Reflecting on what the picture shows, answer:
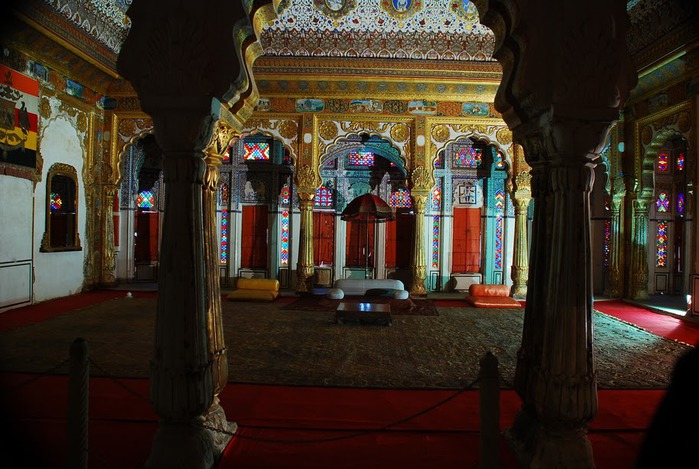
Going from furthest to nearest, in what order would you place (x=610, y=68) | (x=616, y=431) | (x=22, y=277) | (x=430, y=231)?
(x=430, y=231) → (x=22, y=277) → (x=616, y=431) → (x=610, y=68)

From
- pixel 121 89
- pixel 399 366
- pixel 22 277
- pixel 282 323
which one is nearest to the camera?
pixel 399 366

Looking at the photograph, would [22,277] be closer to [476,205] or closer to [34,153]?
[34,153]

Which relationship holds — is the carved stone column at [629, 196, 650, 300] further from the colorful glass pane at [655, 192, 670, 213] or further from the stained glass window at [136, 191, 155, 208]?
the stained glass window at [136, 191, 155, 208]

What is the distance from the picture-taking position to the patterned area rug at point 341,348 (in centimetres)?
474

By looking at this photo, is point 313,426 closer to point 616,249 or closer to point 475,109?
point 475,109

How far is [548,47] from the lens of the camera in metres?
2.47

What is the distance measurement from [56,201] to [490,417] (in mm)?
10337

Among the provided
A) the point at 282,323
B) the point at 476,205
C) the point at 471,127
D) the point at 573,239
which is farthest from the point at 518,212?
the point at 573,239

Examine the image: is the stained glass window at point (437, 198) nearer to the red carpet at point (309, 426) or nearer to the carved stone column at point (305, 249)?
the carved stone column at point (305, 249)

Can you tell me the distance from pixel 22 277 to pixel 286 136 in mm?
6241

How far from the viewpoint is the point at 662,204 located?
11.5 metres

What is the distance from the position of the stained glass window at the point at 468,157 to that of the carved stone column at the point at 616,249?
360cm

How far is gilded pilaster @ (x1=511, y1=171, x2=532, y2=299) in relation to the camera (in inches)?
425

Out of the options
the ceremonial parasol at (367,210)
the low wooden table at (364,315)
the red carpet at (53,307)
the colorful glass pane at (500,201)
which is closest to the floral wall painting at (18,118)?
the red carpet at (53,307)
